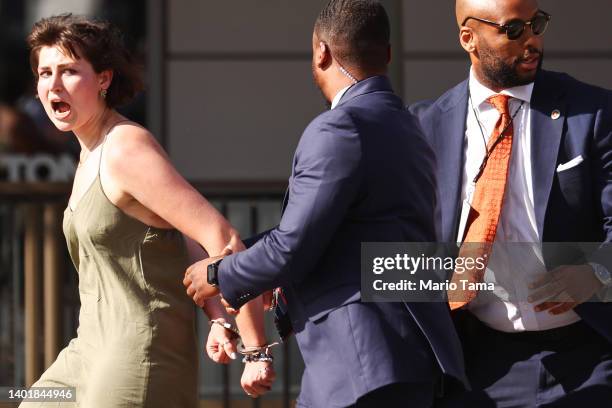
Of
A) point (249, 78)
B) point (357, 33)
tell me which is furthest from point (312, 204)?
point (249, 78)

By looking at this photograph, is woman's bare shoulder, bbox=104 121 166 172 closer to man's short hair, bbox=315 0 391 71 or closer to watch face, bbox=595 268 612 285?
man's short hair, bbox=315 0 391 71

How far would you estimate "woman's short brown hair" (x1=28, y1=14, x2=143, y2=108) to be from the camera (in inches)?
144

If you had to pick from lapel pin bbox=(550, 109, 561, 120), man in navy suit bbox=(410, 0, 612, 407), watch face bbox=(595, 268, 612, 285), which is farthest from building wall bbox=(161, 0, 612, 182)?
watch face bbox=(595, 268, 612, 285)

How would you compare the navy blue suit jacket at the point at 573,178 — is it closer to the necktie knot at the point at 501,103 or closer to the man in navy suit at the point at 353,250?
the necktie knot at the point at 501,103

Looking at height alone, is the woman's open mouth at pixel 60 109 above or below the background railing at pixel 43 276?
above

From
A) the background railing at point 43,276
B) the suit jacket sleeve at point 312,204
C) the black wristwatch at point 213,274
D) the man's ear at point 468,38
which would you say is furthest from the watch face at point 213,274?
the background railing at point 43,276

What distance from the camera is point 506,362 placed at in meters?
3.64

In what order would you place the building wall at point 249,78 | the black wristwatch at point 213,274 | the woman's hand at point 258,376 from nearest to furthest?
the black wristwatch at point 213,274 → the woman's hand at point 258,376 → the building wall at point 249,78

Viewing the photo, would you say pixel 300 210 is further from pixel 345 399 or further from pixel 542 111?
pixel 542 111

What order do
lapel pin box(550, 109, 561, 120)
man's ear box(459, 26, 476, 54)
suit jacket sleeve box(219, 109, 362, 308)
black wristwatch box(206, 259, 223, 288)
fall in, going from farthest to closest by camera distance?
man's ear box(459, 26, 476, 54) → lapel pin box(550, 109, 561, 120) → black wristwatch box(206, 259, 223, 288) → suit jacket sleeve box(219, 109, 362, 308)

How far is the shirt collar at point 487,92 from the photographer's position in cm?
369

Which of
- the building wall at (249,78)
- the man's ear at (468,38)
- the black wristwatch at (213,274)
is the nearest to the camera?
the black wristwatch at (213,274)

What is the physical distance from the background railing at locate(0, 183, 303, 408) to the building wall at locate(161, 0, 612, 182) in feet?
3.81

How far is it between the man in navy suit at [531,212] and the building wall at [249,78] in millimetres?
4145
